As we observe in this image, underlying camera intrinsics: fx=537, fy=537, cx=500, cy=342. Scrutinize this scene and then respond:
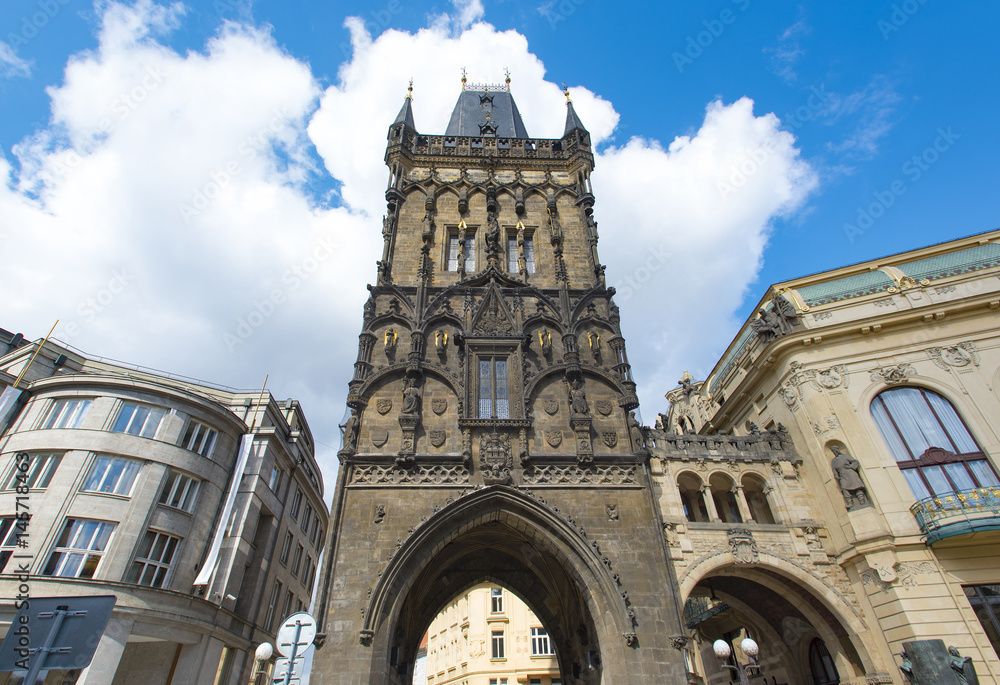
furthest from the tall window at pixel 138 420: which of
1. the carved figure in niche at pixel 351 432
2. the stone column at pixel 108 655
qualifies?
the carved figure in niche at pixel 351 432

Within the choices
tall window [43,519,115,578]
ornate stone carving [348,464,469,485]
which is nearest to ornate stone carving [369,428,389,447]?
ornate stone carving [348,464,469,485]

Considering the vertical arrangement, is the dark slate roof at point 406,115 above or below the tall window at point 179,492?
above

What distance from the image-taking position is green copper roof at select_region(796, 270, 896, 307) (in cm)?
1998

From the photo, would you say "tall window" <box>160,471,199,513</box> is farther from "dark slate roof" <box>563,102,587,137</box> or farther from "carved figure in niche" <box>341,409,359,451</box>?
"dark slate roof" <box>563,102,587,137</box>

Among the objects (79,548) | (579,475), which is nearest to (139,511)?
(79,548)

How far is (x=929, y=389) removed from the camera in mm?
17797

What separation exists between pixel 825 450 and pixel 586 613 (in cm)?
938

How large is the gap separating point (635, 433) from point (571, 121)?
18.6m

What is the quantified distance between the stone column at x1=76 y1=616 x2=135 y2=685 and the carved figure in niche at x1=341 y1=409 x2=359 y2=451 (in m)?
8.36

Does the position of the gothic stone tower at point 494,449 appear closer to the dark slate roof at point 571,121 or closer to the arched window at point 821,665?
the dark slate roof at point 571,121

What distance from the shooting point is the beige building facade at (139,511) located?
16.3 m

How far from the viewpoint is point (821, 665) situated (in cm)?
1794

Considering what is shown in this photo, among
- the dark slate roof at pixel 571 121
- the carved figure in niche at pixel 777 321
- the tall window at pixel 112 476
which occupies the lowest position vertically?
the tall window at pixel 112 476

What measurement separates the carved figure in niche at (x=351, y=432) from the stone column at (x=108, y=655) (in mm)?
8358
